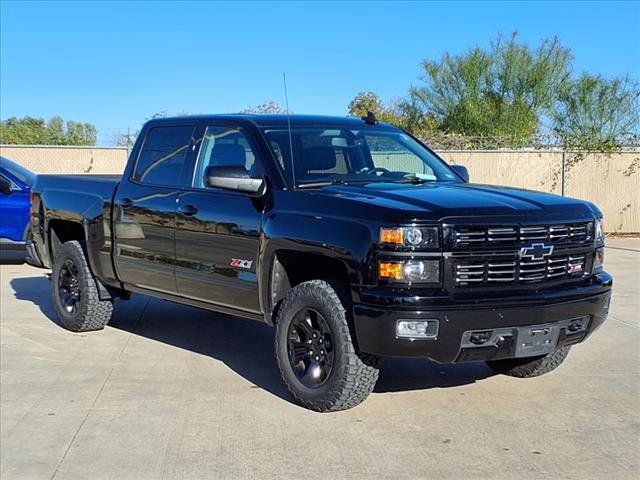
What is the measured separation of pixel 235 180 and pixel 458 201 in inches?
60.1

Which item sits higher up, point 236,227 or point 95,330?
point 236,227

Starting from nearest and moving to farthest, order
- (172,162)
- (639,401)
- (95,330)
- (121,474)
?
1. (121,474)
2. (639,401)
3. (172,162)
4. (95,330)

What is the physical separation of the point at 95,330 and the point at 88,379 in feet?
5.82

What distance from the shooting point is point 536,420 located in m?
5.30

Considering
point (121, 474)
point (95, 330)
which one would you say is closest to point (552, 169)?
point (95, 330)

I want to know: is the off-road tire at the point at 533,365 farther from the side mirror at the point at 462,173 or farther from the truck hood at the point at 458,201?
the side mirror at the point at 462,173

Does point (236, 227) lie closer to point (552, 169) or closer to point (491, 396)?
point (491, 396)

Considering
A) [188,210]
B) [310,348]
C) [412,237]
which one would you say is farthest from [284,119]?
[412,237]

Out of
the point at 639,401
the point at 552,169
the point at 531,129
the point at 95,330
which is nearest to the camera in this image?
the point at 639,401

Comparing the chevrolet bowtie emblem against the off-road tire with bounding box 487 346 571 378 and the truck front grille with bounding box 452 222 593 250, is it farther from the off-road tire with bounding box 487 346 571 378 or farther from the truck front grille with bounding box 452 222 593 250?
the off-road tire with bounding box 487 346 571 378

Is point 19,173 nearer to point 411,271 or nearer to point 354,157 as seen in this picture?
point 354,157

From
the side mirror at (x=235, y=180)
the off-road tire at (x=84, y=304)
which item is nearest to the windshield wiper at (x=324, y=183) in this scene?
the side mirror at (x=235, y=180)

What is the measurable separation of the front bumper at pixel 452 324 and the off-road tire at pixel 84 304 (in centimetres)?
366

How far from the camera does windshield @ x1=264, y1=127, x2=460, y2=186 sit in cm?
599
